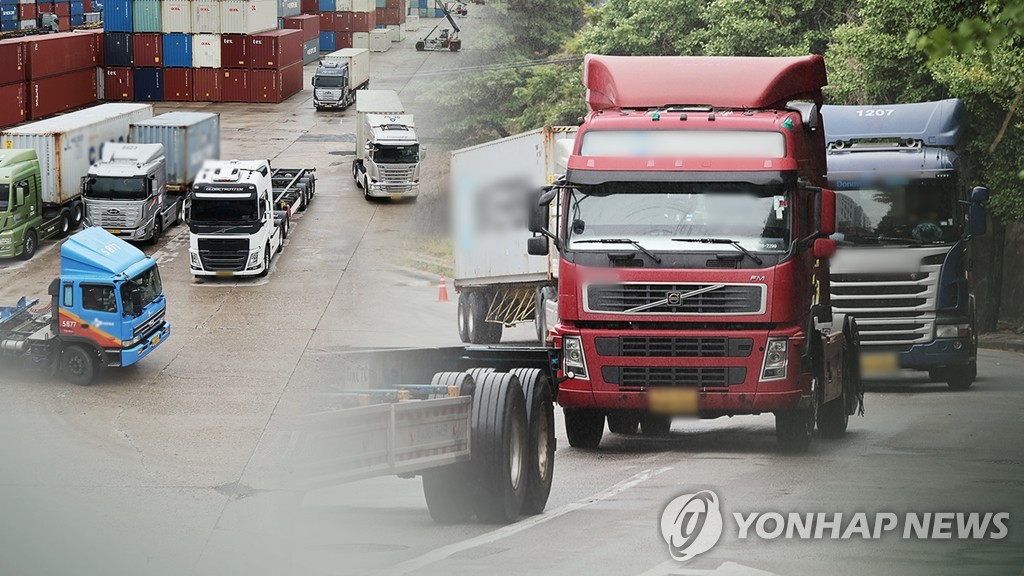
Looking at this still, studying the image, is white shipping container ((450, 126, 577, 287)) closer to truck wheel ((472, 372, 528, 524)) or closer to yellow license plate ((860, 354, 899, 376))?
yellow license plate ((860, 354, 899, 376))

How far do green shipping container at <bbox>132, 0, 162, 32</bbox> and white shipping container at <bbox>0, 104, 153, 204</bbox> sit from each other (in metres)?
31.8

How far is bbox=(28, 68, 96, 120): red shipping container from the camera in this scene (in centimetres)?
7106

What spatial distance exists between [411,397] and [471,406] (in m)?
0.62

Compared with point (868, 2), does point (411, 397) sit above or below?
below

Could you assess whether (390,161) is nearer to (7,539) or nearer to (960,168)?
(960,168)

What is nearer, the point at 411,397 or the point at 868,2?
the point at 411,397

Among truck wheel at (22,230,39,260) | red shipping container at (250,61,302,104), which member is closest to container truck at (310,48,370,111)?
red shipping container at (250,61,302,104)

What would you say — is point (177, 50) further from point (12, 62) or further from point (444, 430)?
point (444, 430)

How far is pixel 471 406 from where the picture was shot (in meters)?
13.6

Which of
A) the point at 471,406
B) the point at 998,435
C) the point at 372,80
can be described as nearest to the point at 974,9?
the point at 998,435

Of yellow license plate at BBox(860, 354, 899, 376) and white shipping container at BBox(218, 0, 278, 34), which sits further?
white shipping container at BBox(218, 0, 278, 34)

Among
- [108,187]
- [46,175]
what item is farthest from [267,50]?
[108,187]

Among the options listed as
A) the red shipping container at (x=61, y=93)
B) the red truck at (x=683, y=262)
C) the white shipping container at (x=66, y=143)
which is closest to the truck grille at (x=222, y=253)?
the white shipping container at (x=66, y=143)

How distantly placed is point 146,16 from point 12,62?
1423cm
